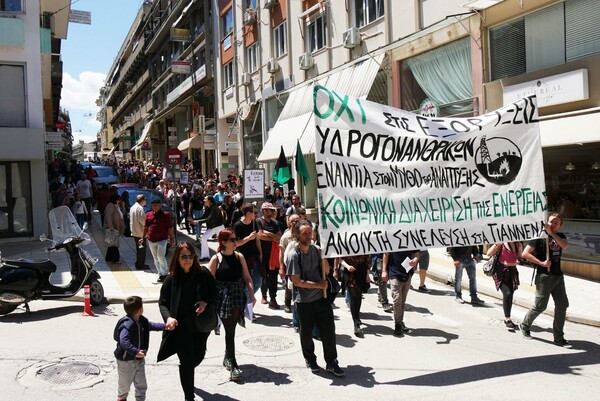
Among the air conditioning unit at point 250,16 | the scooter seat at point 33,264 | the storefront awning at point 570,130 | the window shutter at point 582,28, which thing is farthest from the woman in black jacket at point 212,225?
the air conditioning unit at point 250,16

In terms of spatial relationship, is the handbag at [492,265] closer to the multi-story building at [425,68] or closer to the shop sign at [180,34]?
the multi-story building at [425,68]

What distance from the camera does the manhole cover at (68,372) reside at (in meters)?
6.03

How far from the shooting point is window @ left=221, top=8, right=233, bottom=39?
32969 millimetres

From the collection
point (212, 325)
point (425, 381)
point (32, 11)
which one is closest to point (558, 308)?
point (425, 381)

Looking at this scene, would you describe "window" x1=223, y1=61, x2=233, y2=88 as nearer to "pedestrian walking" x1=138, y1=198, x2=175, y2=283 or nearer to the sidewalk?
the sidewalk

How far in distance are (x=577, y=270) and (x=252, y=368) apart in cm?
826

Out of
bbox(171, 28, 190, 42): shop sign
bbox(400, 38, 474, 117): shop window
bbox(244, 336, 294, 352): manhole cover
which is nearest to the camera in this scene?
bbox(244, 336, 294, 352): manhole cover

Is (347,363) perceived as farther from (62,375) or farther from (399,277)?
(62,375)

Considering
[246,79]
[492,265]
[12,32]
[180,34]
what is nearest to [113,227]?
[12,32]

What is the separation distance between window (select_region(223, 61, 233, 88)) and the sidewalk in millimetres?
19573

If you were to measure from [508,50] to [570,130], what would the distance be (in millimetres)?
3309

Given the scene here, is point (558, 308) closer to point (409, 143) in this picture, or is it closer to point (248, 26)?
point (409, 143)

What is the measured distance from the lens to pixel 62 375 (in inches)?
242

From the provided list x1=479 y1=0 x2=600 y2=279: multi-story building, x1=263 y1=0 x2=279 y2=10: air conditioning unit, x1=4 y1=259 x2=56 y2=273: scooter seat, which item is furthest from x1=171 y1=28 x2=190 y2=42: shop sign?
x1=4 y1=259 x2=56 y2=273: scooter seat
